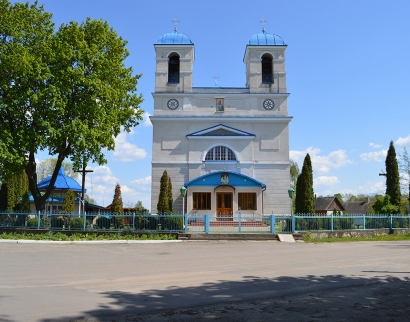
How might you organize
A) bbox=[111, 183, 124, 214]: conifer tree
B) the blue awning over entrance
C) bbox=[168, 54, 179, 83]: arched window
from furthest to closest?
bbox=[168, 54, 179, 83]: arched window
the blue awning over entrance
bbox=[111, 183, 124, 214]: conifer tree

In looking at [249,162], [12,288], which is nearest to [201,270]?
[12,288]

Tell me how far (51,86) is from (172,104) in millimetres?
12752

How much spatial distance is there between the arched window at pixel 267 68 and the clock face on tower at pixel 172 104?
751cm

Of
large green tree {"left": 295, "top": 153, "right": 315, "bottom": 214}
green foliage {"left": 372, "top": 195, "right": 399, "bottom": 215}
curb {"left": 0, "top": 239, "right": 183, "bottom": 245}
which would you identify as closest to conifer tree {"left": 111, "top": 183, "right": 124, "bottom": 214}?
curb {"left": 0, "top": 239, "right": 183, "bottom": 245}

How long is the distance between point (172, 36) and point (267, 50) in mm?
8026

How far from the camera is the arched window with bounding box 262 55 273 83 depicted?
33719mm

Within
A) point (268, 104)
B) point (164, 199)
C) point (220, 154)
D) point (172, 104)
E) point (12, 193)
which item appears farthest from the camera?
point (268, 104)

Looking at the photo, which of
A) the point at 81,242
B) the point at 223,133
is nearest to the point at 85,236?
the point at 81,242

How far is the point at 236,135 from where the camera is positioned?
31578 millimetres

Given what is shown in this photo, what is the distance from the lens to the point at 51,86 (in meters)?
21.3

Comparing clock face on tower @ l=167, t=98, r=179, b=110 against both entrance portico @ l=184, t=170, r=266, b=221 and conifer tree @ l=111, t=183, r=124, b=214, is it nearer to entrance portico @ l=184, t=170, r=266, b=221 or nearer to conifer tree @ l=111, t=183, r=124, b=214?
entrance portico @ l=184, t=170, r=266, b=221

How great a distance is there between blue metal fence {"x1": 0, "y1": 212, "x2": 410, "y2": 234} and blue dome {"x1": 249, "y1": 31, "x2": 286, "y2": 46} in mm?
16989

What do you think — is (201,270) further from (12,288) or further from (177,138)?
(177,138)

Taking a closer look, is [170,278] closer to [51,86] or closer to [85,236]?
[85,236]
